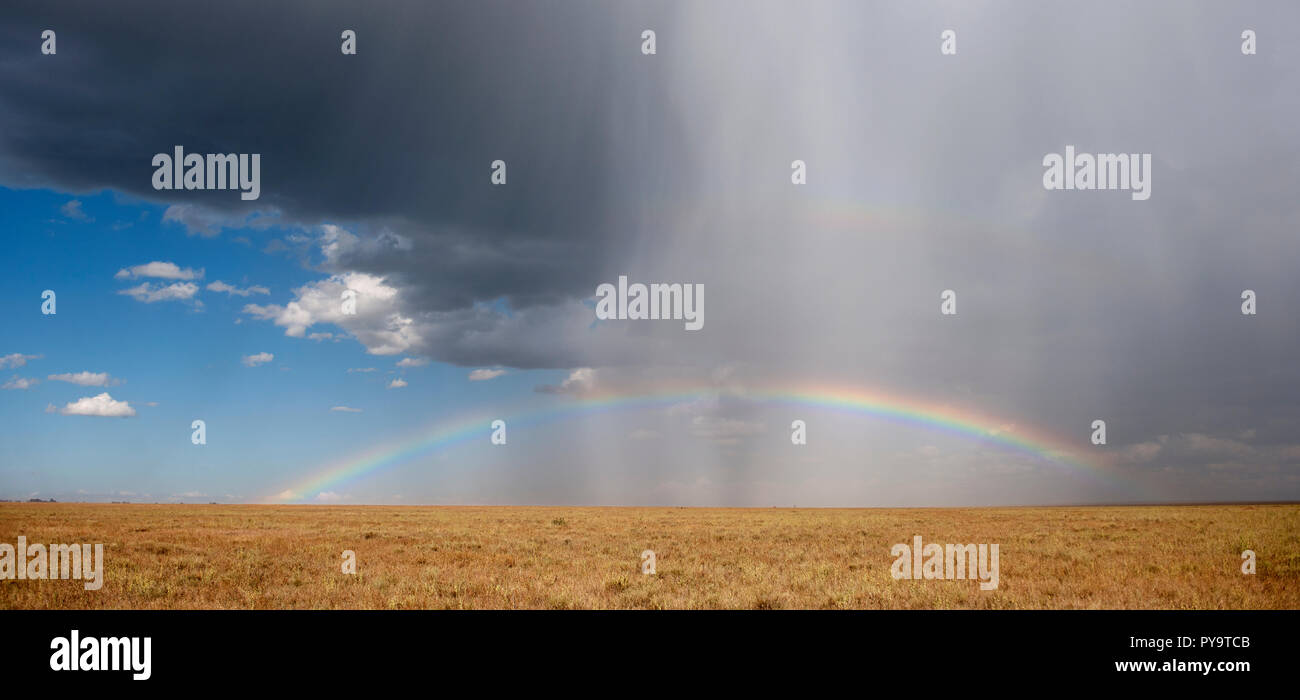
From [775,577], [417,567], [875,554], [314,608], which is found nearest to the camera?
[314,608]

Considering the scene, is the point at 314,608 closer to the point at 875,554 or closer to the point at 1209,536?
the point at 875,554

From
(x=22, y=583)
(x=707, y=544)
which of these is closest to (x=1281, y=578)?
(x=707, y=544)

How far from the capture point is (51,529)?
33562 mm

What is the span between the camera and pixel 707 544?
83.9 feet

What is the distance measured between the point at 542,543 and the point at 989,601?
15561 millimetres
